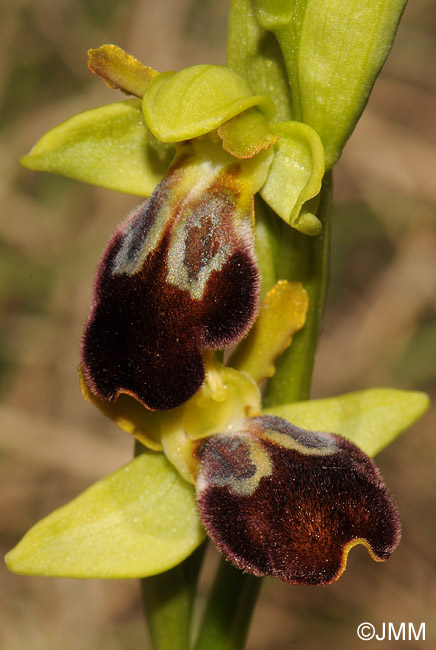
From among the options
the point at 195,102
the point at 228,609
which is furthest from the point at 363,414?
the point at 195,102

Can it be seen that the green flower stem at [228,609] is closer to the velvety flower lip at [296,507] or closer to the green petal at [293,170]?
the velvety flower lip at [296,507]

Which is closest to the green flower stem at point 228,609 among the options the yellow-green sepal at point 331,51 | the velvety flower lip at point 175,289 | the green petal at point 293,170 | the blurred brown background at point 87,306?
the velvety flower lip at point 175,289

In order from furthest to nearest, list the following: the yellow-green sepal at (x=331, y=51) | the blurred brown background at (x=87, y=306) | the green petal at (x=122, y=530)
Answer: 1. the blurred brown background at (x=87, y=306)
2. the green petal at (x=122, y=530)
3. the yellow-green sepal at (x=331, y=51)

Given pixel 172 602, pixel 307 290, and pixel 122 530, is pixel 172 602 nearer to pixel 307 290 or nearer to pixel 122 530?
pixel 122 530

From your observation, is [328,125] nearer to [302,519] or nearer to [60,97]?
[302,519]

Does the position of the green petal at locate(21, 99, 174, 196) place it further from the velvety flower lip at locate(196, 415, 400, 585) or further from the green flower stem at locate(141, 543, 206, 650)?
the green flower stem at locate(141, 543, 206, 650)

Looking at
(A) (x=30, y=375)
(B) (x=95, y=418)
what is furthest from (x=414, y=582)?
(A) (x=30, y=375)
